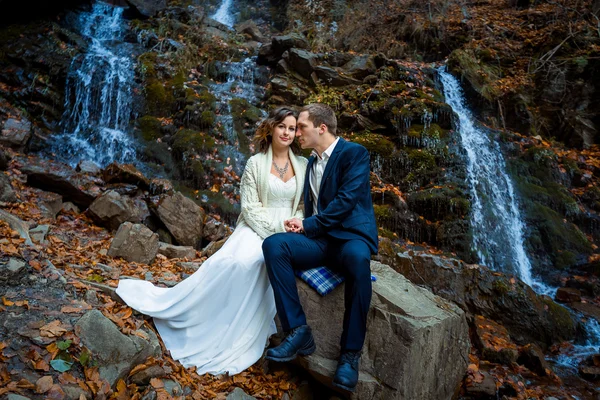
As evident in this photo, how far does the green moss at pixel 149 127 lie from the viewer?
34.4ft

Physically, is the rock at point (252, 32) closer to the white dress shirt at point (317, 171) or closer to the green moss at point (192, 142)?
the green moss at point (192, 142)

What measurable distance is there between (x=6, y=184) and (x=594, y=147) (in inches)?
546

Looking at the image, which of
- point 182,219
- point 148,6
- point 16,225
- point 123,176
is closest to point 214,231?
point 182,219

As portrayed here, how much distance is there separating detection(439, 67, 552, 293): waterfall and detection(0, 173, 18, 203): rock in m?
8.69

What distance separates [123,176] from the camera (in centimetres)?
800

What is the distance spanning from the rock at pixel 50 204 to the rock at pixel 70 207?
11 centimetres

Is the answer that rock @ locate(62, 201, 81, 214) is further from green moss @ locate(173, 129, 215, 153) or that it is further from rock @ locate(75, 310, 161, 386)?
rock @ locate(75, 310, 161, 386)

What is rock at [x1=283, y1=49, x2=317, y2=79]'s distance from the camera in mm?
12172

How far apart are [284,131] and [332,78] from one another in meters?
8.73

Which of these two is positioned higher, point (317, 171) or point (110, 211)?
point (317, 171)

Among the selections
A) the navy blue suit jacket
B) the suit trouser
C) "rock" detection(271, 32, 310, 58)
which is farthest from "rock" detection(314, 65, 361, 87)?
the suit trouser

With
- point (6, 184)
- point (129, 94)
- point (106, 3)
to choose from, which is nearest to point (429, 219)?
point (6, 184)

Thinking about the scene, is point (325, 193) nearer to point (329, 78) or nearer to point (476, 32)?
point (329, 78)

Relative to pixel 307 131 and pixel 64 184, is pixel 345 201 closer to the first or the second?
pixel 307 131
